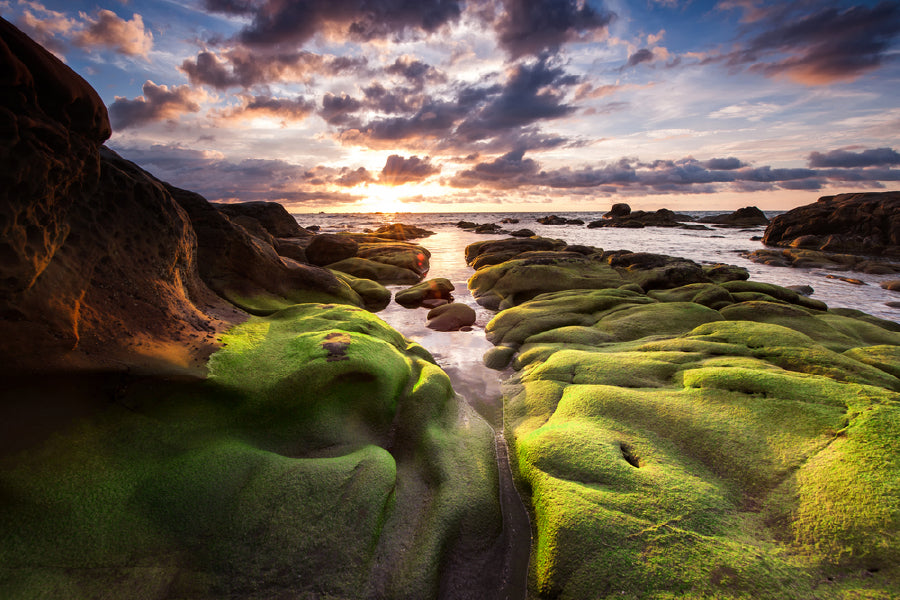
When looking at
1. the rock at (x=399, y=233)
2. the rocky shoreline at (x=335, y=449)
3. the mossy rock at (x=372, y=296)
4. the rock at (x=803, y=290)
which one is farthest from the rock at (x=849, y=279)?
the rock at (x=399, y=233)

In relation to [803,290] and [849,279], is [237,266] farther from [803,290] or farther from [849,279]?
[849,279]

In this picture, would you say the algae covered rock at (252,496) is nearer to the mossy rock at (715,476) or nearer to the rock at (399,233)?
the mossy rock at (715,476)

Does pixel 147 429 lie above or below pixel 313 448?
above

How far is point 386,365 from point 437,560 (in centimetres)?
318

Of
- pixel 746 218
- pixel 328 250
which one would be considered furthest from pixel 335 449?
pixel 746 218

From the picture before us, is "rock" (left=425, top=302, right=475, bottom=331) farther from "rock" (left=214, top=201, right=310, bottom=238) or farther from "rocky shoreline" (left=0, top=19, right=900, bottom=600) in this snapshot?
"rock" (left=214, top=201, right=310, bottom=238)

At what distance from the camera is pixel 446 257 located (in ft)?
102

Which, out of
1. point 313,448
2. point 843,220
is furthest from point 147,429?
point 843,220

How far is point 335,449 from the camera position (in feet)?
15.2

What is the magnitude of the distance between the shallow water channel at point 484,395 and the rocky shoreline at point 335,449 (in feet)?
0.22

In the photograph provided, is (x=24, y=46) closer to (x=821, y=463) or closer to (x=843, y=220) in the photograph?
(x=821, y=463)

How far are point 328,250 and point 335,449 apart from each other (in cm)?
1801

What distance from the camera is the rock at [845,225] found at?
31.4 meters

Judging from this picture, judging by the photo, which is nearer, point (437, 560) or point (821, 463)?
point (437, 560)
